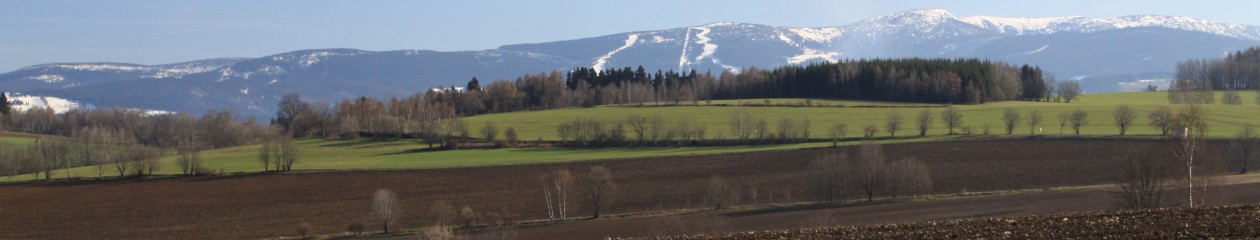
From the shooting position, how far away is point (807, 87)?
558ft

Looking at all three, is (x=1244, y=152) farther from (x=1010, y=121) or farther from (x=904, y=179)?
(x=1010, y=121)

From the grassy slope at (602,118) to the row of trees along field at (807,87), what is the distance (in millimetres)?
13132

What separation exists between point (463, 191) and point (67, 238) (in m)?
22.7

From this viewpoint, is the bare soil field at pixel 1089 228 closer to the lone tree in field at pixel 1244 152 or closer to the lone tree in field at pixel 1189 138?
the lone tree in field at pixel 1189 138

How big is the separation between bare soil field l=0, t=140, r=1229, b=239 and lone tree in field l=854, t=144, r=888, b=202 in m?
3.78

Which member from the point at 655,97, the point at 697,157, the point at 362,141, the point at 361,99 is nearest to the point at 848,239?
the point at 697,157

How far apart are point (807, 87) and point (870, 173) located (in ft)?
361

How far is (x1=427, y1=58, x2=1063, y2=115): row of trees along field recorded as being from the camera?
15062 centimetres

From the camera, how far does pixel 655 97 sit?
7106 inches

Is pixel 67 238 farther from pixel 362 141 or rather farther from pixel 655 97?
pixel 655 97

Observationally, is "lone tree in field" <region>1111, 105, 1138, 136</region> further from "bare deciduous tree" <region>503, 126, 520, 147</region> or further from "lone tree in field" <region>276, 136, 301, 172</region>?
"lone tree in field" <region>276, 136, 301, 172</region>

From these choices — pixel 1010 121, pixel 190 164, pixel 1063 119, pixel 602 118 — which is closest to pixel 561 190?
pixel 190 164

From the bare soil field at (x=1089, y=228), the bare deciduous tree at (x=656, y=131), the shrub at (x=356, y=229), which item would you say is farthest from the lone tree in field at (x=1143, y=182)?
the bare deciduous tree at (x=656, y=131)

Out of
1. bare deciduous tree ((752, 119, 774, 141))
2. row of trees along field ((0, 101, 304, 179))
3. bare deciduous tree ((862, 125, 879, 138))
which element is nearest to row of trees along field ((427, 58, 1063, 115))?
row of trees along field ((0, 101, 304, 179))
